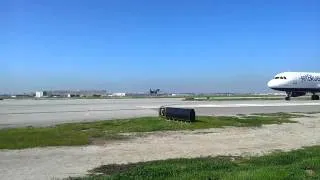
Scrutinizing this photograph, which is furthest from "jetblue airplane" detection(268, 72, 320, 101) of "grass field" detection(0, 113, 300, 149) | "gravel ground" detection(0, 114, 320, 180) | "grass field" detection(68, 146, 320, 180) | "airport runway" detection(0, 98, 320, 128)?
"grass field" detection(68, 146, 320, 180)

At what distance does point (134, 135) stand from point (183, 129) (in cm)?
377

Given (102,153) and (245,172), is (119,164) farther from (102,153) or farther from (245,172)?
(245,172)

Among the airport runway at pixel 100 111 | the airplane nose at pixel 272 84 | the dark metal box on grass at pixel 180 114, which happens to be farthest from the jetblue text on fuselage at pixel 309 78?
the dark metal box on grass at pixel 180 114

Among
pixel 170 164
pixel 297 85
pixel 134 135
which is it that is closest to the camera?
pixel 170 164

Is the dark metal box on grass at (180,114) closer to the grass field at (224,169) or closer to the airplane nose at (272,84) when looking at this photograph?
the grass field at (224,169)

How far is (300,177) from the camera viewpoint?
1259cm

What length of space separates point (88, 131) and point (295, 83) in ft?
194

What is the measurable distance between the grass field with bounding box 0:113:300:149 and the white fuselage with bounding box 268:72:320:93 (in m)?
46.8

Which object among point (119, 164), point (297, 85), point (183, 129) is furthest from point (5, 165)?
point (297, 85)

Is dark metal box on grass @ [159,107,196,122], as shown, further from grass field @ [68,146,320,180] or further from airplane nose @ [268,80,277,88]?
airplane nose @ [268,80,277,88]

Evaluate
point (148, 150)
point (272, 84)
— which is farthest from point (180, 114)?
point (272, 84)

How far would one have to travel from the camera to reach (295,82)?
3147 inches

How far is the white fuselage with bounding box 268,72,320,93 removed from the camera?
79688 mm

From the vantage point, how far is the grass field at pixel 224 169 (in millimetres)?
12781
